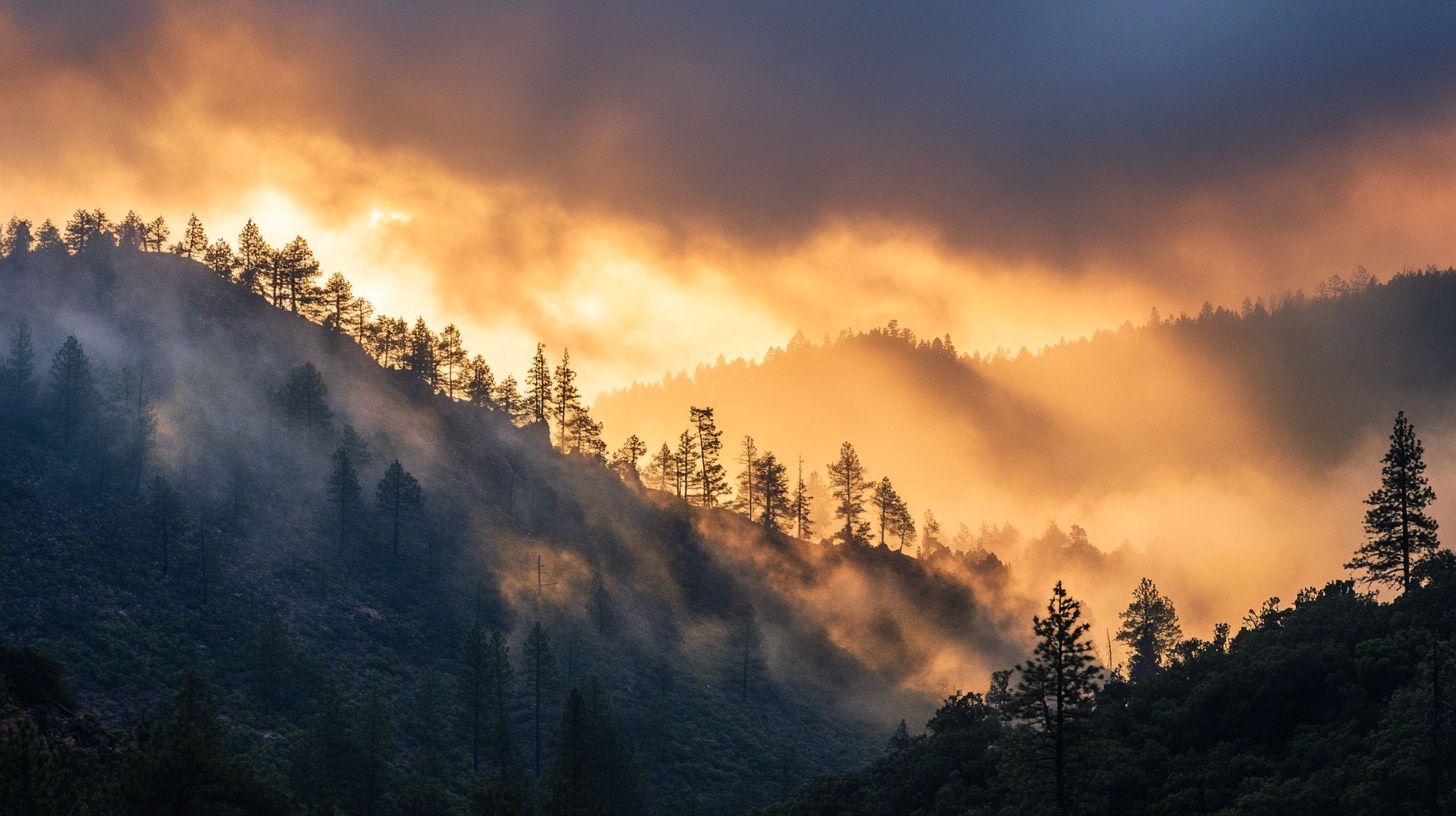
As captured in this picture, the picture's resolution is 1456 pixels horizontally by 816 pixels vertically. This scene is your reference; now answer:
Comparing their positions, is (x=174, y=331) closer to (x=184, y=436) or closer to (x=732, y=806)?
(x=184, y=436)

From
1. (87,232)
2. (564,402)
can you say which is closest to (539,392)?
(564,402)

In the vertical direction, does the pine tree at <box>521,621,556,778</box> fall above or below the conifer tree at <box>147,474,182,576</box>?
below

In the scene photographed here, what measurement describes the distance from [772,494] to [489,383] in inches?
1693

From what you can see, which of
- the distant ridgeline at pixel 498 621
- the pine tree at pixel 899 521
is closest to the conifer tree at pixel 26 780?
the distant ridgeline at pixel 498 621

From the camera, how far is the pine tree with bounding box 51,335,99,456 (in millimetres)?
103312

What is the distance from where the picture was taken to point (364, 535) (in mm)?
111750

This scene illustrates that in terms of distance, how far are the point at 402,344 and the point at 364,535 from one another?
4473cm

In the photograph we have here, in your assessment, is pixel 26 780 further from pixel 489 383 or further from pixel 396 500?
pixel 489 383

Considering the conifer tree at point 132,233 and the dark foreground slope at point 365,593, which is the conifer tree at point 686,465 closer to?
the dark foreground slope at point 365,593

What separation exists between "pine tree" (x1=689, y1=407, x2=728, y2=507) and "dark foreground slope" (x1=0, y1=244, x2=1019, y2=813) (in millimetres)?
3569

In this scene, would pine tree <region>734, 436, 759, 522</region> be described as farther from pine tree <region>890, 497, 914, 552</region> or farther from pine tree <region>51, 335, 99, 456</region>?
pine tree <region>51, 335, 99, 456</region>

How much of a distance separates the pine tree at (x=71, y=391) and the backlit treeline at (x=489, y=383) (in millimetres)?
40347

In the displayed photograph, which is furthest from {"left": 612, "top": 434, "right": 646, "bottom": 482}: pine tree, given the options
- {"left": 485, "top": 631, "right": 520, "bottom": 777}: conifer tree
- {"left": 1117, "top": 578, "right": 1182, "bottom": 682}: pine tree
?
{"left": 1117, "top": 578, "right": 1182, "bottom": 682}: pine tree

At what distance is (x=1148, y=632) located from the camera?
352 feet
